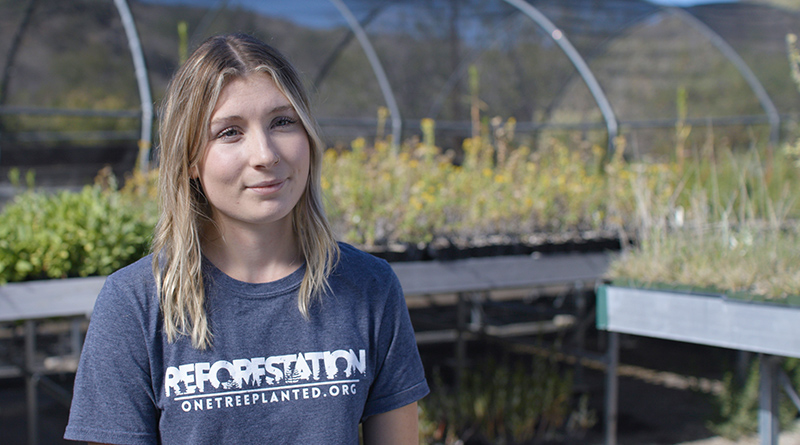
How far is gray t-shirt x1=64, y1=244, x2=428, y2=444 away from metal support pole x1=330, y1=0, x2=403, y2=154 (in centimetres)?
562

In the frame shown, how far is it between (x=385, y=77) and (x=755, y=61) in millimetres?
5863

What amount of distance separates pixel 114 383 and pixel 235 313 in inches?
8.7

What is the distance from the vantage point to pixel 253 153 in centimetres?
112

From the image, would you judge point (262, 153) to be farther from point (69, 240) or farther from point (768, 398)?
point (768, 398)

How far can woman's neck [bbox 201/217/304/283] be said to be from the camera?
1213mm

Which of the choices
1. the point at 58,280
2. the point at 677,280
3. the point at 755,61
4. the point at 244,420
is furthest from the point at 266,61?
the point at 755,61

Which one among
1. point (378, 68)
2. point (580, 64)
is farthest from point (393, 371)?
point (580, 64)

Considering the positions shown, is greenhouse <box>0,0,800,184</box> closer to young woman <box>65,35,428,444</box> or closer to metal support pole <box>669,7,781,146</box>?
metal support pole <box>669,7,781,146</box>

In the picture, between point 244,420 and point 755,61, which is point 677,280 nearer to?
point 244,420

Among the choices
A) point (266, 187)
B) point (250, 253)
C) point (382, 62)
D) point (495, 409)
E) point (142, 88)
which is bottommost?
point (495, 409)

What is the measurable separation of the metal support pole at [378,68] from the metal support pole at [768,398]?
4.55m

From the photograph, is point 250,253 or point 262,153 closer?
point 262,153

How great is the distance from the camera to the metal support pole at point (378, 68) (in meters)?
7.02

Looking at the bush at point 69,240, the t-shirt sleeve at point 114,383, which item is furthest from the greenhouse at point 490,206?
the t-shirt sleeve at point 114,383
